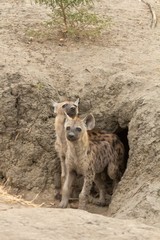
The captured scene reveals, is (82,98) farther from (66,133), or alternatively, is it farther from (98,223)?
(98,223)

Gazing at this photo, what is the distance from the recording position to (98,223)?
21.6 feet

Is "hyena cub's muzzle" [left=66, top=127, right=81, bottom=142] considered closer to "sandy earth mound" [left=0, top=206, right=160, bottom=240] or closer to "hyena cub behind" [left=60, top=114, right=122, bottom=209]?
"hyena cub behind" [left=60, top=114, right=122, bottom=209]

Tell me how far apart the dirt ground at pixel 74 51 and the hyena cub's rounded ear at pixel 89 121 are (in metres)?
0.52

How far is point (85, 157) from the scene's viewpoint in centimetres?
940

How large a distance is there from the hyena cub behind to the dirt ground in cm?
40

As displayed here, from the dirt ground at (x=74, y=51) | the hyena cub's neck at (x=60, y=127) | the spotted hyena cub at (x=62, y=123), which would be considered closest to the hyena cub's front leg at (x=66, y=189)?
the spotted hyena cub at (x=62, y=123)

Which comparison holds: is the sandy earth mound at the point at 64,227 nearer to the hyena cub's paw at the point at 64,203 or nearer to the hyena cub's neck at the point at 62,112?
the hyena cub's paw at the point at 64,203

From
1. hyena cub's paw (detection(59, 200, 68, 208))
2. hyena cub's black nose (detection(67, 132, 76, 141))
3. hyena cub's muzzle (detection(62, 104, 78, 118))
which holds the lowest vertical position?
hyena cub's paw (detection(59, 200, 68, 208))

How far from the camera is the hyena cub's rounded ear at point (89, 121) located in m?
9.26

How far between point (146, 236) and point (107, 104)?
3.66 metres

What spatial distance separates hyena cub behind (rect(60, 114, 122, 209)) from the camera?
9.20 m

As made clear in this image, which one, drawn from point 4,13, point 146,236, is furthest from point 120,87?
point 146,236

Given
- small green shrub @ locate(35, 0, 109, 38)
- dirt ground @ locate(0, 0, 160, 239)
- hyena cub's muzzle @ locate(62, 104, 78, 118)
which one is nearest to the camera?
hyena cub's muzzle @ locate(62, 104, 78, 118)

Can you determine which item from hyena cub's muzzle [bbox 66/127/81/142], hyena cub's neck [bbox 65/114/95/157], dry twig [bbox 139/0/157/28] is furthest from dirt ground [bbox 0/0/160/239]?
hyena cub's muzzle [bbox 66/127/81/142]
